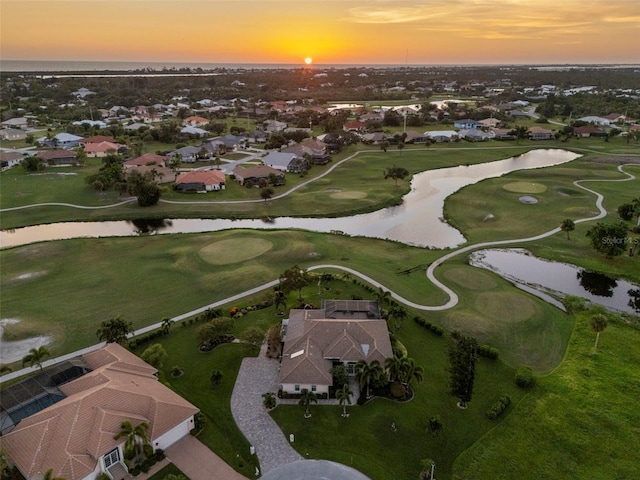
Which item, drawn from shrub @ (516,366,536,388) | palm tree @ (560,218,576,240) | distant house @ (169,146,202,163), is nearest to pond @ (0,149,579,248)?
palm tree @ (560,218,576,240)

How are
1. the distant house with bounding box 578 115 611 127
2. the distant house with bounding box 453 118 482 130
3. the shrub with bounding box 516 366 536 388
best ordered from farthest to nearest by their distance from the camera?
the distant house with bounding box 453 118 482 130 → the distant house with bounding box 578 115 611 127 → the shrub with bounding box 516 366 536 388

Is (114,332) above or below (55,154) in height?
below

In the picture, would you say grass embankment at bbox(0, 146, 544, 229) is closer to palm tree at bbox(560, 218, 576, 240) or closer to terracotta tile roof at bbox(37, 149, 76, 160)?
terracotta tile roof at bbox(37, 149, 76, 160)

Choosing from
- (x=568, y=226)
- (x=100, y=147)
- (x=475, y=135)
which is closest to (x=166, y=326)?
(x=568, y=226)

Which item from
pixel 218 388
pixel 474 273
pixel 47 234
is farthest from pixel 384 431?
pixel 47 234

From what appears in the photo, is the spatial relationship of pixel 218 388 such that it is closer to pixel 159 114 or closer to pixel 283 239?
pixel 283 239

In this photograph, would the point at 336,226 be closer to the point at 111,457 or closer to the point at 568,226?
the point at 568,226
